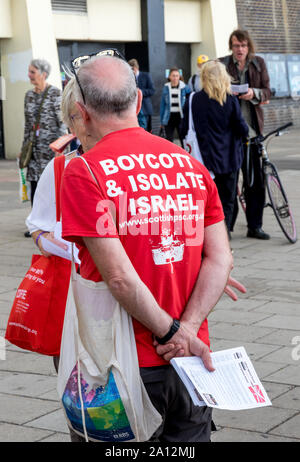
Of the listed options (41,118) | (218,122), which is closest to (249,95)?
(218,122)

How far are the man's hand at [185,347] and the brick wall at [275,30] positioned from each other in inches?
914

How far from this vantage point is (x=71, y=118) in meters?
2.97

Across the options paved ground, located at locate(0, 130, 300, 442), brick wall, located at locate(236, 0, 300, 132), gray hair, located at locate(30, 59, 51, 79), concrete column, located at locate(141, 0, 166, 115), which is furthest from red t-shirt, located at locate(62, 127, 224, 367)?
brick wall, located at locate(236, 0, 300, 132)

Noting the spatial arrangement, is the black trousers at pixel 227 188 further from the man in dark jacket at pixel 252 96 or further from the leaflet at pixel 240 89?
the leaflet at pixel 240 89

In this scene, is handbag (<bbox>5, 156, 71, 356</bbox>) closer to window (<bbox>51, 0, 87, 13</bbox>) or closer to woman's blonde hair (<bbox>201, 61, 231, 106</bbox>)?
woman's blonde hair (<bbox>201, 61, 231, 106</bbox>)

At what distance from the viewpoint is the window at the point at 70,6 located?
19391 mm

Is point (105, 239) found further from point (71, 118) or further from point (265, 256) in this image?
point (265, 256)

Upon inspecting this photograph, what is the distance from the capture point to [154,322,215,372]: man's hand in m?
2.38

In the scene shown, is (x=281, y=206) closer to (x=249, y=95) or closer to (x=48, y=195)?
(x=249, y=95)

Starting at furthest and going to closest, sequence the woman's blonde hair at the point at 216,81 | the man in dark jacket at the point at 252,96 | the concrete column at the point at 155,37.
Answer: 1. the concrete column at the point at 155,37
2. the man in dark jacket at the point at 252,96
3. the woman's blonde hair at the point at 216,81

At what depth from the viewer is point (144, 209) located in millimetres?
2350

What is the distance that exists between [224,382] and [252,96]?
6.38 meters

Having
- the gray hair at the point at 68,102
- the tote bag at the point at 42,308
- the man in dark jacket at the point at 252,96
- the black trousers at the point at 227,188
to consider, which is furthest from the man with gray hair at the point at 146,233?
the man in dark jacket at the point at 252,96
